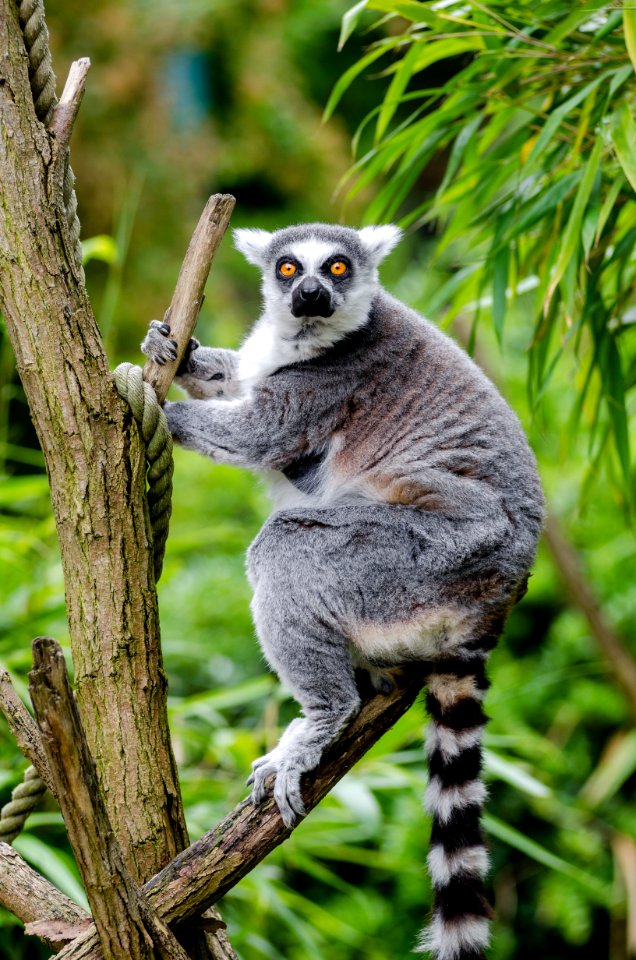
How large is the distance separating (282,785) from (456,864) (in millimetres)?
472

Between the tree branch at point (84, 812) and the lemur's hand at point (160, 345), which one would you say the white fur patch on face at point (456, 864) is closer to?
the tree branch at point (84, 812)

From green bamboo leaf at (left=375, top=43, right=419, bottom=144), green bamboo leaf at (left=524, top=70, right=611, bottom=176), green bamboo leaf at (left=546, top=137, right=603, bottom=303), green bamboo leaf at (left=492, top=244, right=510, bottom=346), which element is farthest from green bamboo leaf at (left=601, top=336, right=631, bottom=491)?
green bamboo leaf at (left=375, top=43, right=419, bottom=144)

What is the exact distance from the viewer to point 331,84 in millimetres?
12367

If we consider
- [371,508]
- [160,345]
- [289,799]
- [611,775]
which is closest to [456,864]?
[289,799]

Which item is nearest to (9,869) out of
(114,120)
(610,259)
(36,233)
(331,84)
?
(36,233)

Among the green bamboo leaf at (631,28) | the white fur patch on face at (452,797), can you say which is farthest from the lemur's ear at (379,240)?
the white fur patch on face at (452,797)

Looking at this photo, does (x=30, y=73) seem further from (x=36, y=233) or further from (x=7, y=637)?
(x=7, y=637)

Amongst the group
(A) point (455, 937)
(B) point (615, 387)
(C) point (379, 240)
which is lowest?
(A) point (455, 937)

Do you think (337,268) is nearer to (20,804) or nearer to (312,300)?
(312,300)

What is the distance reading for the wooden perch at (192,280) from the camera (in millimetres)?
2367

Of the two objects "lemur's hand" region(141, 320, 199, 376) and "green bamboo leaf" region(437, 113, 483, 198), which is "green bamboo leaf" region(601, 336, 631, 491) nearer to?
"green bamboo leaf" region(437, 113, 483, 198)

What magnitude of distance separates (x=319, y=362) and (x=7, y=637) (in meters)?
1.74

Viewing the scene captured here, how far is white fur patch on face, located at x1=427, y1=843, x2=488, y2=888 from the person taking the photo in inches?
95.5

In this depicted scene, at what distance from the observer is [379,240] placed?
3.34 m
